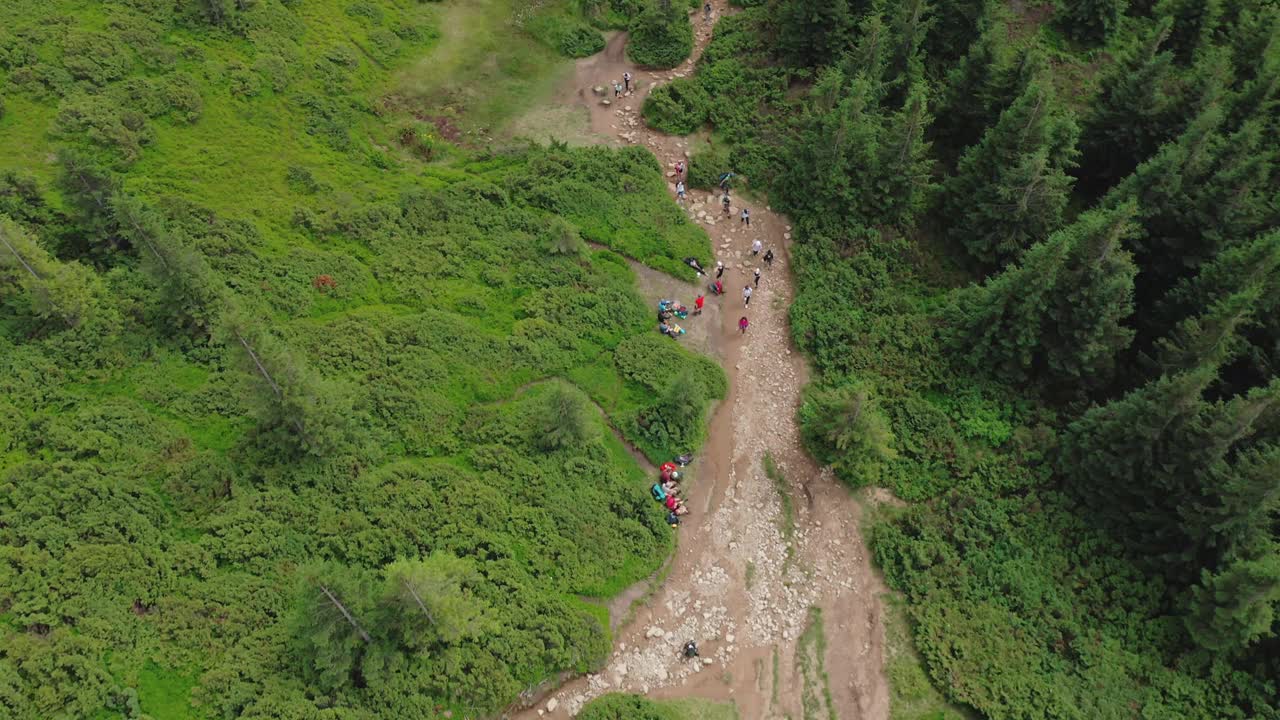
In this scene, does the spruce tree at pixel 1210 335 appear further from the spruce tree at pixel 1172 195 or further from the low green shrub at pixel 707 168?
the low green shrub at pixel 707 168

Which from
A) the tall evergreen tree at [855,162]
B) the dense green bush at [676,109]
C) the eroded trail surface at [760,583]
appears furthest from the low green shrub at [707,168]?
the eroded trail surface at [760,583]

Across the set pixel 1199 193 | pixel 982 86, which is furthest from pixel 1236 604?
pixel 982 86

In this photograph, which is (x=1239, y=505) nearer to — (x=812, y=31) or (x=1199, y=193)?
(x=1199, y=193)

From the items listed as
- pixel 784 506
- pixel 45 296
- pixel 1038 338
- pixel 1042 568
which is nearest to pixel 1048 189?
pixel 1038 338

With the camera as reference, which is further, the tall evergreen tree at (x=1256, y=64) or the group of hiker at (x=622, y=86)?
the group of hiker at (x=622, y=86)

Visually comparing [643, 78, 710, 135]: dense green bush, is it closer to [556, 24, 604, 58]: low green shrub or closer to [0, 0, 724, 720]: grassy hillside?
[0, 0, 724, 720]: grassy hillside

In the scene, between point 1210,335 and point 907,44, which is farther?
point 907,44

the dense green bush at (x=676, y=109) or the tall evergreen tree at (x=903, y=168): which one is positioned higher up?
the tall evergreen tree at (x=903, y=168)
